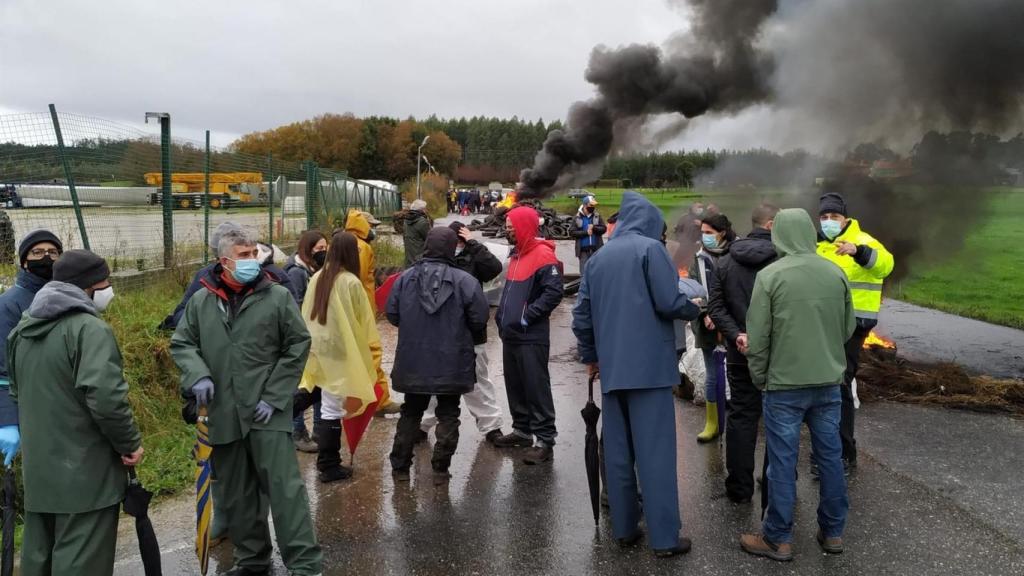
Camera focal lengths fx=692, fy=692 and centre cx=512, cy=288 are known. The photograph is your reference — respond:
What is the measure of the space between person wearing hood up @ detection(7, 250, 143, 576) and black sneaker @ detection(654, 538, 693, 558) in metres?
2.50

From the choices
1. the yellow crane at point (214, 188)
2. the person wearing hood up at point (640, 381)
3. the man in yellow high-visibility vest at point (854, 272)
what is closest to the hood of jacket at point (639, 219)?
the person wearing hood up at point (640, 381)

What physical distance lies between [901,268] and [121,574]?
406 inches

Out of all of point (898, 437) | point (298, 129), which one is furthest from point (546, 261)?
point (298, 129)

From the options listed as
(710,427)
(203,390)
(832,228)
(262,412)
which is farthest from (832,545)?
(203,390)

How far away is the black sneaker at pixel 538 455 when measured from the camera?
4.83 metres

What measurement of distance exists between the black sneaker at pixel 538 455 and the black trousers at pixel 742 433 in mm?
1259

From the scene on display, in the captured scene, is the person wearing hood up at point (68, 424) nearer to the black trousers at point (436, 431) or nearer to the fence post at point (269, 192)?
the black trousers at point (436, 431)

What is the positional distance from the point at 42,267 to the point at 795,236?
146 inches

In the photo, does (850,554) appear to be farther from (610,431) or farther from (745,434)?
(610,431)

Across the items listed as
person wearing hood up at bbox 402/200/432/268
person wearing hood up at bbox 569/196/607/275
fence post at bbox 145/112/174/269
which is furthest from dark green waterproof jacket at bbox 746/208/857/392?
person wearing hood up at bbox 569/196/607/275

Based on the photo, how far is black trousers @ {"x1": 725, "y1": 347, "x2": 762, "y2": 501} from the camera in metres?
4.15

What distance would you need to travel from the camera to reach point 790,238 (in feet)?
11.7

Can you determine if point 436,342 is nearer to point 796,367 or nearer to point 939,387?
point 796,367

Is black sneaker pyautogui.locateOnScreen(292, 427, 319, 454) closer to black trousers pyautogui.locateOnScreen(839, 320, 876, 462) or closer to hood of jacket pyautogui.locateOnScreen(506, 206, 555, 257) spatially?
hood of jacket pyautogui.locateOnScreen(506, 206, 555, 257)
